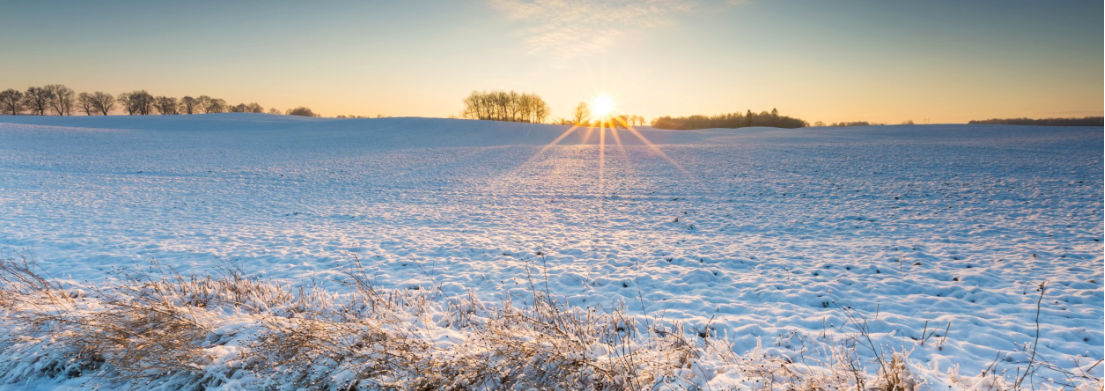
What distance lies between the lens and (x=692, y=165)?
91.2 feet

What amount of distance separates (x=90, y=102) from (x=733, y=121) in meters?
140

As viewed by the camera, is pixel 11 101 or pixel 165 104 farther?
pixel 165 104

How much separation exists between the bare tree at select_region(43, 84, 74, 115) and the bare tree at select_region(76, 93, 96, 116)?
160 cm

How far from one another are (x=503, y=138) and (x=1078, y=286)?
43193 mm

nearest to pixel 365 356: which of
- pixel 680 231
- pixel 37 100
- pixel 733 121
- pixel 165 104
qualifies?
pixel 680 231

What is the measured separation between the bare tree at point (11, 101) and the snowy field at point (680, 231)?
91.5m

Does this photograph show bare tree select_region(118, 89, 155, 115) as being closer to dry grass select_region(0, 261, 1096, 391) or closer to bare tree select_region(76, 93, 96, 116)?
bare tree select_region(76, 93, 96, 116)

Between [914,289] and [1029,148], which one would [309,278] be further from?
[1029,148]

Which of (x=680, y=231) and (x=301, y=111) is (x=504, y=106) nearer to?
(x=301, y=111)

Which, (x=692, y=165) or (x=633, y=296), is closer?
(x=633, y=296)

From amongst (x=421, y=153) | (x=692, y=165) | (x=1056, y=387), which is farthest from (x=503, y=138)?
(x=1056, y=387)

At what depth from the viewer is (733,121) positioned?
289ft

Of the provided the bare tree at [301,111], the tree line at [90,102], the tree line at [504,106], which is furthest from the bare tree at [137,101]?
the tree line at [504,106]

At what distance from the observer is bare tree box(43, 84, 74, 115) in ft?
302
